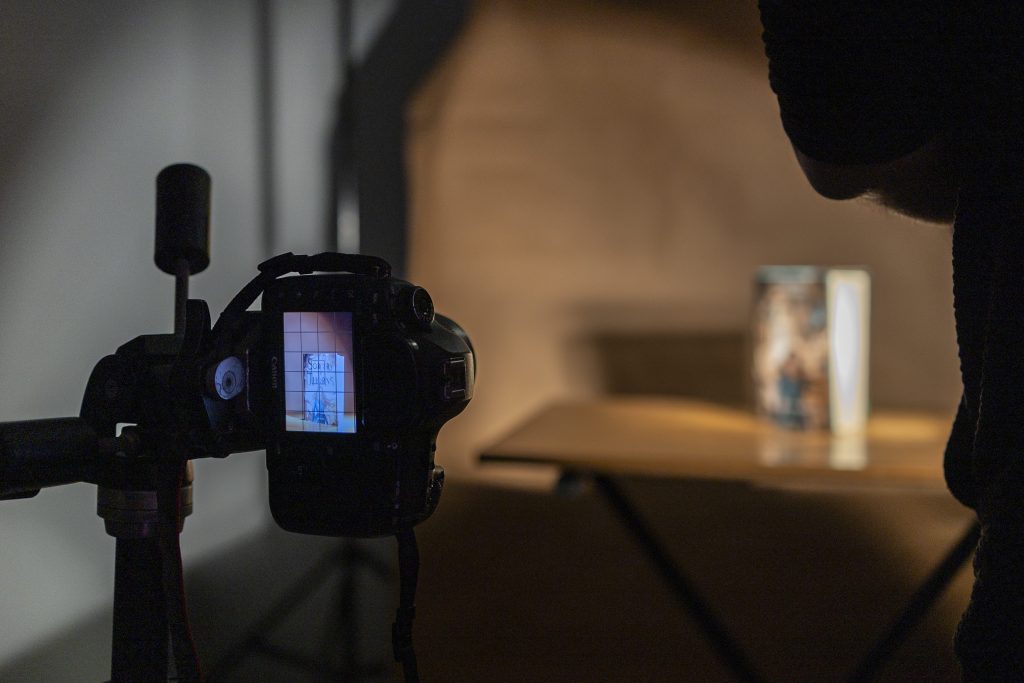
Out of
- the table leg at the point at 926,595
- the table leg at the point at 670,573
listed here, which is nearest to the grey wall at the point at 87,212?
the table leg at the point at 670,573

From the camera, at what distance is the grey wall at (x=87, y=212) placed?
0.69 metres

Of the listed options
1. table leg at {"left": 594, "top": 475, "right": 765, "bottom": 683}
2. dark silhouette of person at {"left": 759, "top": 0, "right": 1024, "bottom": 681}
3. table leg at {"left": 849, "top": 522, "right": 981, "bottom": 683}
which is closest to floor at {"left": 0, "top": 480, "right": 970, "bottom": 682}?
table leg at {"left": 849, "top": 522, "right": 981, "bottom": 683}

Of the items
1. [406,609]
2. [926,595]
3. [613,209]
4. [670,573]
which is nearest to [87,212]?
[406,609]

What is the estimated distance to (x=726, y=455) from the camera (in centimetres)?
97

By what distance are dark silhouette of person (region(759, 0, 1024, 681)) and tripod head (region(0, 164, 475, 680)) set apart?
246 mm

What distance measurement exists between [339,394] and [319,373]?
1 cm

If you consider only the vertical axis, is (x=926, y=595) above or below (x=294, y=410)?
below

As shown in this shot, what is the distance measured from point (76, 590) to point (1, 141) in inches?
16.6

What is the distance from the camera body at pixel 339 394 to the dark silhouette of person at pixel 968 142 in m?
0.25

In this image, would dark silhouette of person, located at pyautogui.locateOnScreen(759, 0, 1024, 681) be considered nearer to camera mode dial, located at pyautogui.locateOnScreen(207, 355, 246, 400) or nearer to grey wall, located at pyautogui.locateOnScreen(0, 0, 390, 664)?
camera mode dial, located at pyautogui.locateOnScreen(207, 355, 246, 400)

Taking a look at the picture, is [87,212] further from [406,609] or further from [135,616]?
[406,609]

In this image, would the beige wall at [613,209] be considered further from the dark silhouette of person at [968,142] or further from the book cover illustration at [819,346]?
the dark silhouette of person at [968,142]

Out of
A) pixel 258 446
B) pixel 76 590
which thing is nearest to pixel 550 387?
pixel 76 590

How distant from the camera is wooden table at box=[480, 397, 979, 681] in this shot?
3.01ft
